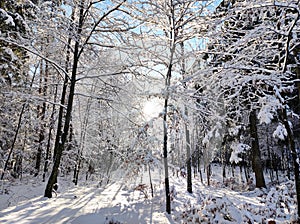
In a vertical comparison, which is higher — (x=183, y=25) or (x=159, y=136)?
(x=183, y=25)

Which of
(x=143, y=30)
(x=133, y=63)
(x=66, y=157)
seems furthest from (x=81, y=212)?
(x=66, y=157)

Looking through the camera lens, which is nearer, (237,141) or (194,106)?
(194,106)

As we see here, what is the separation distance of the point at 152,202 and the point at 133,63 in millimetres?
4838

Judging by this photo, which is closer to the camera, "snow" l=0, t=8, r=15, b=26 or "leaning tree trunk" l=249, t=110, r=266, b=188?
"snow" l=0, t=8, r=15, b=26

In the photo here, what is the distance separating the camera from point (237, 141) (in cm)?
1308

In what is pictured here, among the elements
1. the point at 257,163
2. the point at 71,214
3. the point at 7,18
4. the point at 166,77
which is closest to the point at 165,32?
the point at 166,77

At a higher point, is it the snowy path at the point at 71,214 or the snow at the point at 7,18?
the snow at the point at 7,18

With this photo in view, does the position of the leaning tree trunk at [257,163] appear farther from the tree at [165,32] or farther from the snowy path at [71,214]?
the snowy path at [71,214]

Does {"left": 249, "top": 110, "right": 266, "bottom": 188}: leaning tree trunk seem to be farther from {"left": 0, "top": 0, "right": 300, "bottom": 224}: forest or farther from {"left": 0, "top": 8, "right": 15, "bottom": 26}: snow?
{"left": 0, "top": 8, "right": 15, "bottom": 26}: snow

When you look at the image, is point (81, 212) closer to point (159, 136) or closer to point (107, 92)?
point (159, 136)

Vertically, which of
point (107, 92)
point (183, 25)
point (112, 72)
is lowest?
point (107, 92)

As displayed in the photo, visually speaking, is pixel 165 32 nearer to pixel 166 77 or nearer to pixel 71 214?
pixel 166 77

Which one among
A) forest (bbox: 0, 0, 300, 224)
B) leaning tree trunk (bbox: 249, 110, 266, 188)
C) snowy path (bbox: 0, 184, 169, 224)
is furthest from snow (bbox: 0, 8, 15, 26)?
leaning tree trunk (bbox: 249, 110, 266, 188)

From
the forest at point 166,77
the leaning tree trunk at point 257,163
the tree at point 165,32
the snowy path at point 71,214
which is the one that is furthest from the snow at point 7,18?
the leaning tree trunk at point 257,163
